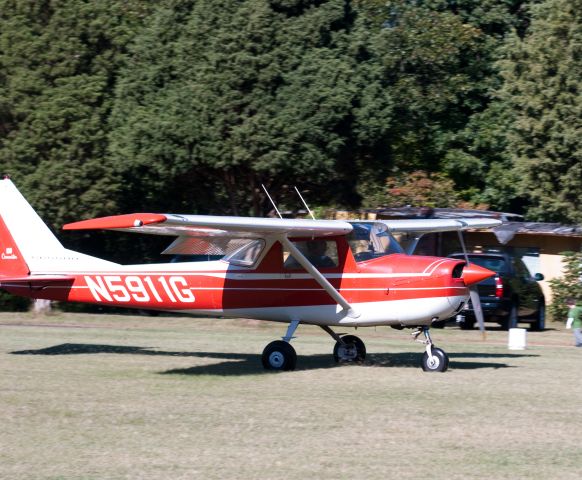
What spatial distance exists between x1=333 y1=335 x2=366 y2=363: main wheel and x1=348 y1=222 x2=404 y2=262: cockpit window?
165 centimetres

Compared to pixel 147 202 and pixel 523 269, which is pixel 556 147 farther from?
pixel 147 202

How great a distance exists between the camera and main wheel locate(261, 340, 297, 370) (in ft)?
46.6

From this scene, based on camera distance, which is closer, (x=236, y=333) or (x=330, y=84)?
(x=236, y=333)

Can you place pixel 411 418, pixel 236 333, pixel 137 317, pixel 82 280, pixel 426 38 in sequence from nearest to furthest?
1. pixel 411 418
2. pixel 82 280
3. pixel 236 333
4. pixel 137 317
5. pixel 426 38

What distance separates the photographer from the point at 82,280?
1556cm

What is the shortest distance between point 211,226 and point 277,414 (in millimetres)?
3059

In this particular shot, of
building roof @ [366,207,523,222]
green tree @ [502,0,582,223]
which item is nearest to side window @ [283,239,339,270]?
building roof @ [366,207,523,222]

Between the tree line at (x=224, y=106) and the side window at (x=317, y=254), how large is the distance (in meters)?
9.44

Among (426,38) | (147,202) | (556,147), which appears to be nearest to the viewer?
(147,202)

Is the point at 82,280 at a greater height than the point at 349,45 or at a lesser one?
lesser

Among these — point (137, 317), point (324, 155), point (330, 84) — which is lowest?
point (137, 317)

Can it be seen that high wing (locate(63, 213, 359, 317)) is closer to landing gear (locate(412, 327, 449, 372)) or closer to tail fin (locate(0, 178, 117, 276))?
landing gear (locate(412, 327, 449, 372))

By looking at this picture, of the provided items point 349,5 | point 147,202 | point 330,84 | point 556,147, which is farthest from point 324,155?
point 556,147

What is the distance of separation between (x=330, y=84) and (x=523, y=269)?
21.3 feet
